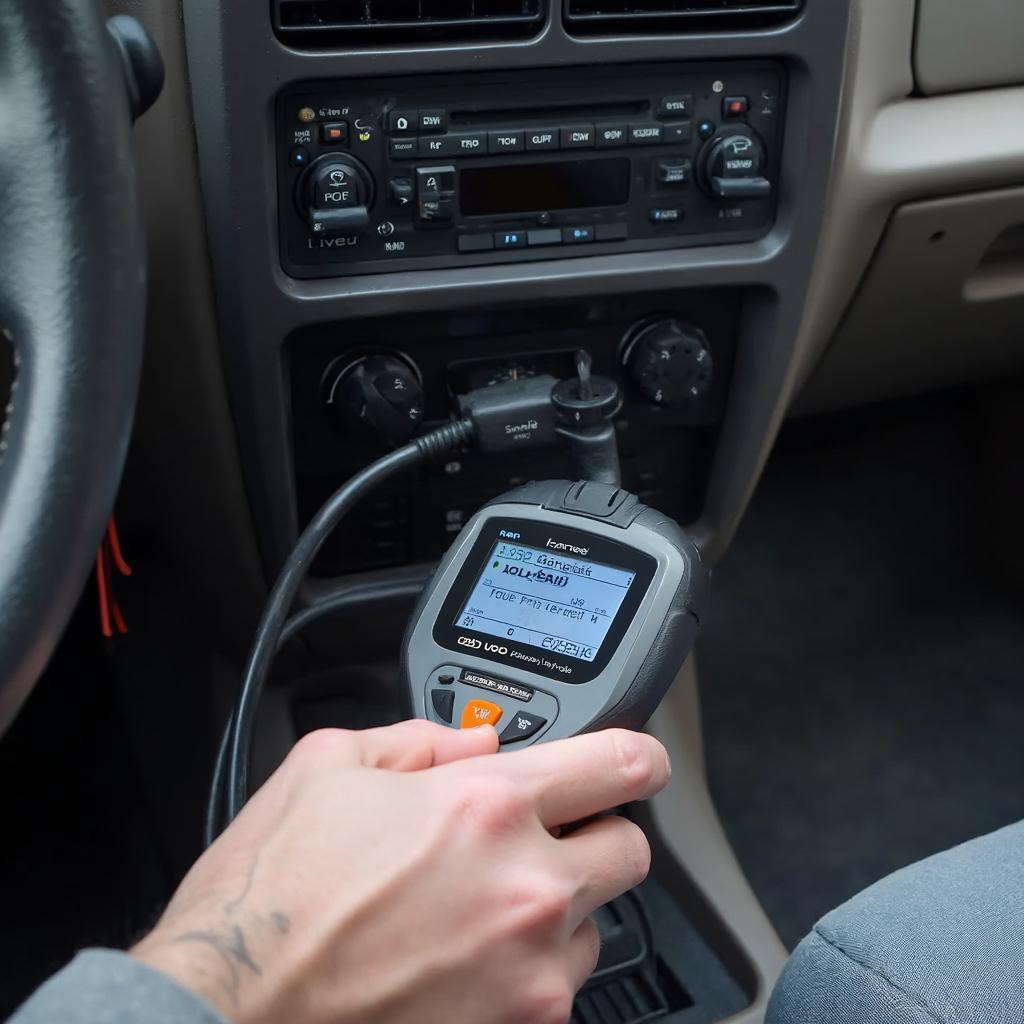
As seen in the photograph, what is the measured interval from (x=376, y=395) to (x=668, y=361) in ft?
0.77

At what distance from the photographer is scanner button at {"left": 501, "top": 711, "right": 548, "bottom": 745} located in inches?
27.4

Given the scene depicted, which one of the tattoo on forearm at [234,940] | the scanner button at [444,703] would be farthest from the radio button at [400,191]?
the tattoo on forearm at [234,940]

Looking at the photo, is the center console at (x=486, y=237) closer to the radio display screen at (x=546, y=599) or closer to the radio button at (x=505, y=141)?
the radio button at (x=505, y=141)

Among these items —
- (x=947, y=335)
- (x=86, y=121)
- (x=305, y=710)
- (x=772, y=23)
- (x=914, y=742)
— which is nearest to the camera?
(x=86, y=121)

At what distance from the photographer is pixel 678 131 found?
2.98 ft

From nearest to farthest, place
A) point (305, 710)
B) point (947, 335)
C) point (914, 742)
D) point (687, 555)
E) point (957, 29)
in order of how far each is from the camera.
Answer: point (687, 555) < point (957, 29) < point (305, 710) < point (947, 335) < point (914, 742)

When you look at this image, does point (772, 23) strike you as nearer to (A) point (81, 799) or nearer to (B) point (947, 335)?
(B) point (947, 335)

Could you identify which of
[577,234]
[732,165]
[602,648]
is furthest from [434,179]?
[602,648]

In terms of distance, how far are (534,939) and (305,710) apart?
70cm

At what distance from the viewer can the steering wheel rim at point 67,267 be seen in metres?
0.49

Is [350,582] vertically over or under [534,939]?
under

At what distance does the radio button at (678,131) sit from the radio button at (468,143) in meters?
0.14

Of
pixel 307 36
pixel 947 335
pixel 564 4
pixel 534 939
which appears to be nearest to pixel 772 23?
pixel 564 4

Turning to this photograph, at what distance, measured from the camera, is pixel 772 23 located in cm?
89
